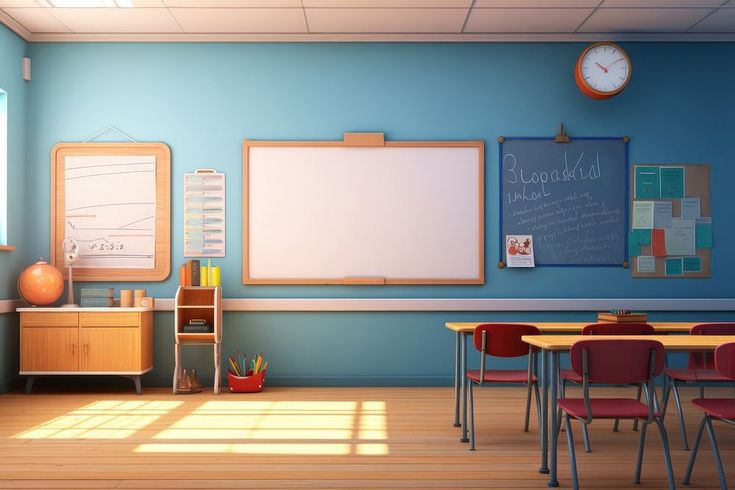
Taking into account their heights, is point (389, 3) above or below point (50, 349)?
above

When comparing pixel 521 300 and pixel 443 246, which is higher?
pixel 443 246

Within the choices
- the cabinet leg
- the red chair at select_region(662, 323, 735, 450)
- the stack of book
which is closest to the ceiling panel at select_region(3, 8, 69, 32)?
the stack of book

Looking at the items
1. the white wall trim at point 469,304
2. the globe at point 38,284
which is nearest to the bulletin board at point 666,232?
the white wall trim at point 469,304

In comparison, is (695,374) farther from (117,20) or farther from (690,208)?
(117,20)

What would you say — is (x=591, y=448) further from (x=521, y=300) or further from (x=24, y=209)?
(x=24, y=209)

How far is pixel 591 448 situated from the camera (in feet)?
14.0

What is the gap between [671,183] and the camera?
662 cm

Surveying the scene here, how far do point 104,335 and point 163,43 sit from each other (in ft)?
8.73

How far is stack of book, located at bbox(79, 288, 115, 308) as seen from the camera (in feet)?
20.4

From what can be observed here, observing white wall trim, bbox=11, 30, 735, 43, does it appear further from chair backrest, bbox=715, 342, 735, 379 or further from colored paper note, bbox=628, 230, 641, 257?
chair backrest, bbox=715, 342, 735, 379

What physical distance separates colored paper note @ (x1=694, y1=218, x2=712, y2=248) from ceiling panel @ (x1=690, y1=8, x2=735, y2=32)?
1.72 meters

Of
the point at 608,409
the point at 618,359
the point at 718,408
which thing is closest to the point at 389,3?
the point at 618,359

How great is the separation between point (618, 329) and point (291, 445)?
2049 mm

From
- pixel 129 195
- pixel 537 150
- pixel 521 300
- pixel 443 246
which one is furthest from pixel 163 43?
pixel 521 300
